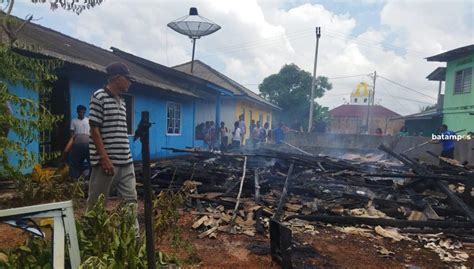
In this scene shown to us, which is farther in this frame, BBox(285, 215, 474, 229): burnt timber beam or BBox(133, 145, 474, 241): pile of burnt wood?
BBox(133, 145, 474, 241): pile of burnt wood

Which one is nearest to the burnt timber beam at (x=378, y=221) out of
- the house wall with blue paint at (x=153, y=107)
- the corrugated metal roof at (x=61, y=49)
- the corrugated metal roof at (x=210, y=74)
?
the corrugated metal roof at (x=61, y=49)

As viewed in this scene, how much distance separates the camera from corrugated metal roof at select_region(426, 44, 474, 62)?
1774 cm

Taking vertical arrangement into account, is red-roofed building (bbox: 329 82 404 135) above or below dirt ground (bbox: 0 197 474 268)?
above

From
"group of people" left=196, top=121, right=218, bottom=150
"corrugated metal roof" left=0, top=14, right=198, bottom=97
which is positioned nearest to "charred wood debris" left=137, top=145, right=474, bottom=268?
"corrugated metal roof" left=0, top=14, right=198, bottom=97

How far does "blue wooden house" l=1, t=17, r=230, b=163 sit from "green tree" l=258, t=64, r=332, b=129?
15.9 m

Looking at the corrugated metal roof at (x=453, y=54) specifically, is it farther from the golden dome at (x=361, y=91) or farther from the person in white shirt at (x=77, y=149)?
the golden dome at (x=361, y=91)

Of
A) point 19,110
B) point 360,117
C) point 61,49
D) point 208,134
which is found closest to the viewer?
point 19,110

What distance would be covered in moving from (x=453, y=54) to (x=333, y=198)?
17211 millimetres

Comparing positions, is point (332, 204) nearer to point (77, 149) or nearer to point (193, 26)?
point (77, 149)

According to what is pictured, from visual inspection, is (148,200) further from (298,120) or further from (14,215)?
(298,120)

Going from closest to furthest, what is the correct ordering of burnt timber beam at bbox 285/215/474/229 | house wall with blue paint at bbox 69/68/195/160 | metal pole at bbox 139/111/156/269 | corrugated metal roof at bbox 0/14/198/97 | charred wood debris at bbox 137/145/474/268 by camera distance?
metal pole at bbox 139/111/156/269 → burnt timber beam at bbox 285/215/474/229 → charred wood debris at bbox 137/145/474/268 → corrugated metal roof at bbox 0/14/198/97 → house wall with blue paint at bbox 69/68/195/160

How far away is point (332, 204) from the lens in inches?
253

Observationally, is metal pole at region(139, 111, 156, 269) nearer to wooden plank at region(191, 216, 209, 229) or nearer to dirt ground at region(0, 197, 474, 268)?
dirt ground at region(0, 197, 474, 268)

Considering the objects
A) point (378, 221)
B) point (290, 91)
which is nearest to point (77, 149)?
point (378, 221)
